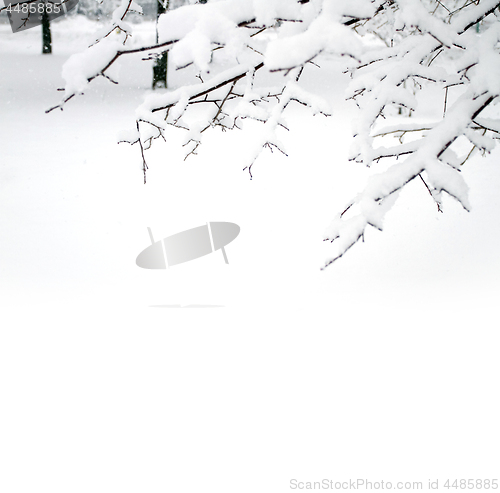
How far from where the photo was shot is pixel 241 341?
389 cm

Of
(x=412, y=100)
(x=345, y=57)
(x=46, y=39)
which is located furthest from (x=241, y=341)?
(x=46, y=39)

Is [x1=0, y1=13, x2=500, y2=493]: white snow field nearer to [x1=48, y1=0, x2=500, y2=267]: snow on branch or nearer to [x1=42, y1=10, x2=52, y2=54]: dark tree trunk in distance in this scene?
[x1=48, y1=0, x2=500, y2=267]: snow on branch

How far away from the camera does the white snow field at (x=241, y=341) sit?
278cm

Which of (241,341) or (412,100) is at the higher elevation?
(412,100)

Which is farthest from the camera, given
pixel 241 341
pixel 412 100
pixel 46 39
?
pixel 46 39

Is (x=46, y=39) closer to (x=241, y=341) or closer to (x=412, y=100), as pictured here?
(x=241, y=341)

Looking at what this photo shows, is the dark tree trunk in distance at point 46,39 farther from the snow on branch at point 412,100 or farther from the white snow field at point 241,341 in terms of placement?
the snow on branch at point 412,100

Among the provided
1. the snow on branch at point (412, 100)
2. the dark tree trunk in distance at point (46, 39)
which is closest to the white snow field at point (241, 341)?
the snow on branch at point (412, 100)

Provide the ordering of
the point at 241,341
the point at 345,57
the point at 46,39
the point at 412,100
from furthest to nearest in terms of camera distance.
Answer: the point at 46,39 < the point at 241,341 < the point at 412,100 < the point at 345,57

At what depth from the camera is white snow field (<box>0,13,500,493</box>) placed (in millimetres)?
2775

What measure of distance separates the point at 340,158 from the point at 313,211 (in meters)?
2.67

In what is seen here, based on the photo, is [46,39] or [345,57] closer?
[345,57]

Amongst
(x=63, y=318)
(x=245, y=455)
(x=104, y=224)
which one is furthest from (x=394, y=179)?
(x=104, y=224)

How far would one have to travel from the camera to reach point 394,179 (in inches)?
86.1
